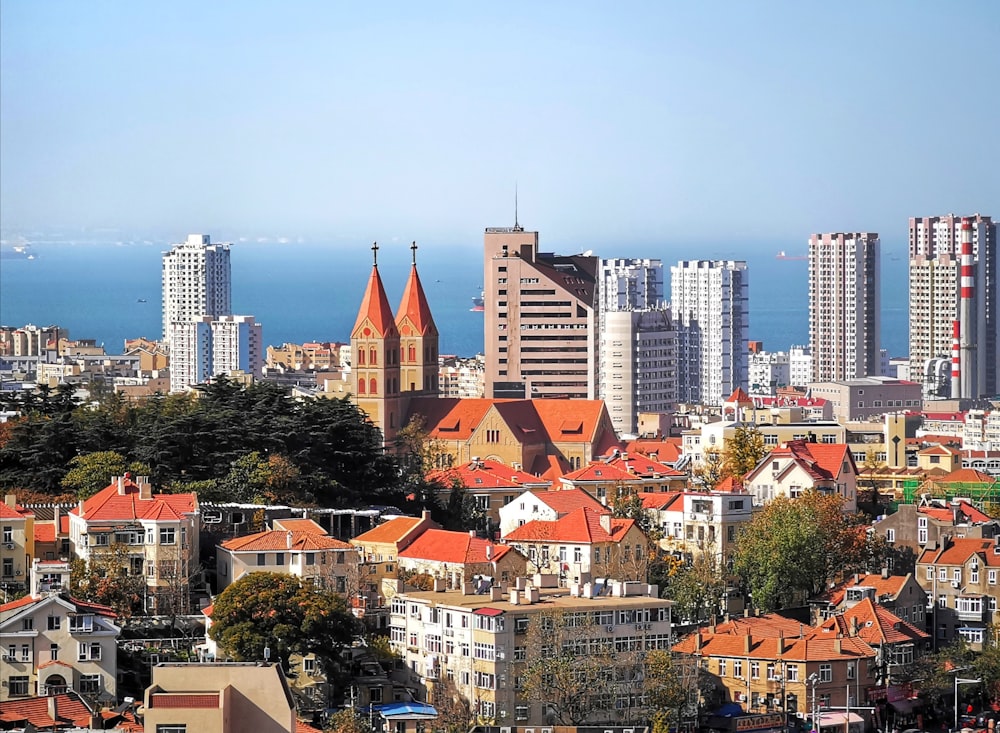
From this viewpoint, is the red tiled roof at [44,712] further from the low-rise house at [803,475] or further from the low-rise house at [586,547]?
the low-rise house at [803,475]

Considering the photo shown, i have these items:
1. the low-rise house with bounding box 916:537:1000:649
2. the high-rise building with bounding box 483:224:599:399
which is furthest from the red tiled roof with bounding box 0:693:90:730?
the high-rise building with bounding box 483:224:599:399

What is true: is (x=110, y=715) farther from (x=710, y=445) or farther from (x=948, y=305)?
(x=948, y=305)

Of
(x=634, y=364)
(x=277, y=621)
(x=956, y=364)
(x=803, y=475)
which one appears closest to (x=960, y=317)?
(x=956, y=364)

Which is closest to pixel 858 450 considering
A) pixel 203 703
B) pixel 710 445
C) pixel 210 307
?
pixel 710 445

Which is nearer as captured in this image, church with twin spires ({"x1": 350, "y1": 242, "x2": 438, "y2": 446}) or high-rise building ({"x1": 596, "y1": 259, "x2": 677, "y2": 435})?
church with twin spires ({"x1": 350, "y1": 242, "x2": 438, "y2": 446})

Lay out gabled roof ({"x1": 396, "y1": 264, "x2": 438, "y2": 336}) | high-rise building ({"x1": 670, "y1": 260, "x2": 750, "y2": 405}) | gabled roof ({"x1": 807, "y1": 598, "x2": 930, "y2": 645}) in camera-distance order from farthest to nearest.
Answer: high-rise building ({"x1": 670, "y1": 260, "x2": 750, "y2": 405})
gabled roof ({"x1": 396, "y1": 264, "x2": 438, "y2": 336})
gabled roof ({"x1": 807, "y1": 598, "x2": 930, "y2": 645})

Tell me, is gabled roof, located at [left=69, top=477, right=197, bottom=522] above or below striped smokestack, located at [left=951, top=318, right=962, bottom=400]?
below

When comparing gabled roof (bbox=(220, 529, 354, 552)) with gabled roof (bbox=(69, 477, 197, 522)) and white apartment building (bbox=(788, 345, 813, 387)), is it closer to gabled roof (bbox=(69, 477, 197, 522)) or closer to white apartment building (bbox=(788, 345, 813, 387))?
gabled roof (bbox=(69, 477, 197, 522))

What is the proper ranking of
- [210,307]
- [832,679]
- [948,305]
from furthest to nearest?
[210,307]
[948,305]
[832,679]
